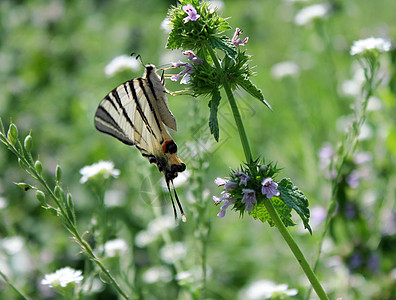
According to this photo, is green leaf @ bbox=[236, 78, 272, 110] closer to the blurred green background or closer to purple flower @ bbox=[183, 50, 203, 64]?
purple flower @ bbox=[183, 50, 203, 64]

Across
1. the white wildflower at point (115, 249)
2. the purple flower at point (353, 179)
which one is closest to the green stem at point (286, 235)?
the white wildflower at point (115, 249)

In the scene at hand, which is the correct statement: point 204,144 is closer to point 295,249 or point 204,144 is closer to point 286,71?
Answer: point 295,249

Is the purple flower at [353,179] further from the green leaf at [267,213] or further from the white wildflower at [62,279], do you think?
the white wildflower at [62,279]

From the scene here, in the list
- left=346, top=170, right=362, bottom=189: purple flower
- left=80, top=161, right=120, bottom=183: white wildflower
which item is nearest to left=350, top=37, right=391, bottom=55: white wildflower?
left=346, top=170, right=362, bottom=189: purple flower

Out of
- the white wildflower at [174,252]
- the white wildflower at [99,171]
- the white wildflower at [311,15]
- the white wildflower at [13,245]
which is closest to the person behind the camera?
the white wildflower at [99,171]

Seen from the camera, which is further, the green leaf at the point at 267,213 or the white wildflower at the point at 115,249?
the white wildflower at the point at 115,249

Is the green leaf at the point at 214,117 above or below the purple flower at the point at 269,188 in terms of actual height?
above
